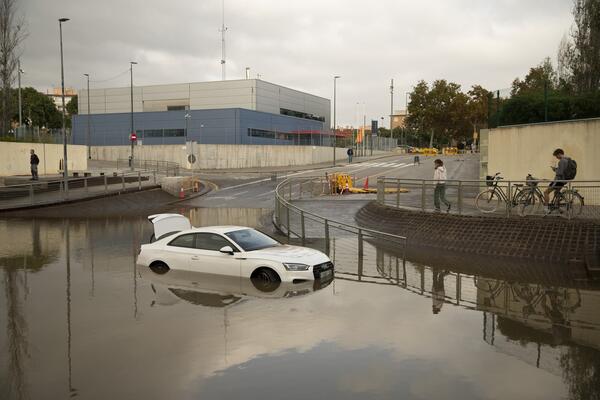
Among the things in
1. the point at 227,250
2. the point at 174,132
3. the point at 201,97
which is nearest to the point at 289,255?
the point at 227,250

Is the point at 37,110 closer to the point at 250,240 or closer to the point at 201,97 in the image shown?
the point at 201,97

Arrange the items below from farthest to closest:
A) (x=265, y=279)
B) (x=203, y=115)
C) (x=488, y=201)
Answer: (x=203, y=115), (x=488, y=201), (x=265, y=279)

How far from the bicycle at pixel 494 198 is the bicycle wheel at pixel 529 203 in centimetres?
4

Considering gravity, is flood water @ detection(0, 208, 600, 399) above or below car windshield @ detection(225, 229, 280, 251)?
below

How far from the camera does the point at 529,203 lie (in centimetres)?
1548

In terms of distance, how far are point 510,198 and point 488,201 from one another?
699 mm

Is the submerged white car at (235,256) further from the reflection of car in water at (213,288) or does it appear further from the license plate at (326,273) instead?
the reflection of car in water at (213,288)

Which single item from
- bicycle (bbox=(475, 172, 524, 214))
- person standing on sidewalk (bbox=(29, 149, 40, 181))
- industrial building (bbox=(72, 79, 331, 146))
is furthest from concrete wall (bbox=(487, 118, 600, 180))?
industrial building (bbox=(72, 79, 331, 146))

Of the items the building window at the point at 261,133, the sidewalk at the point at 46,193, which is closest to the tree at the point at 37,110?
the building window at the point at 261,133

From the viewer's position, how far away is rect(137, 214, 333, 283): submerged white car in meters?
11.5

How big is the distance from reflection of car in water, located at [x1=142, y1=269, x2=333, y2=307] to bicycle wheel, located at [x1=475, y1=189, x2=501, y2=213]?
639 centimetres

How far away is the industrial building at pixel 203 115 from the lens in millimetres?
75562

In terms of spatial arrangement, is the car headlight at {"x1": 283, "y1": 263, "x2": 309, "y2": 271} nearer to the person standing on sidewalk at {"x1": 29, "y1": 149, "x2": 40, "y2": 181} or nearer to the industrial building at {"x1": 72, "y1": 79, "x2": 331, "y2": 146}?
the person standing on sidewalk at {"x1": 29, "y1": 149, "x2": 40, "y2": 181}

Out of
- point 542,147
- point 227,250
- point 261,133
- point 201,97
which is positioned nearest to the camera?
point 227,250
